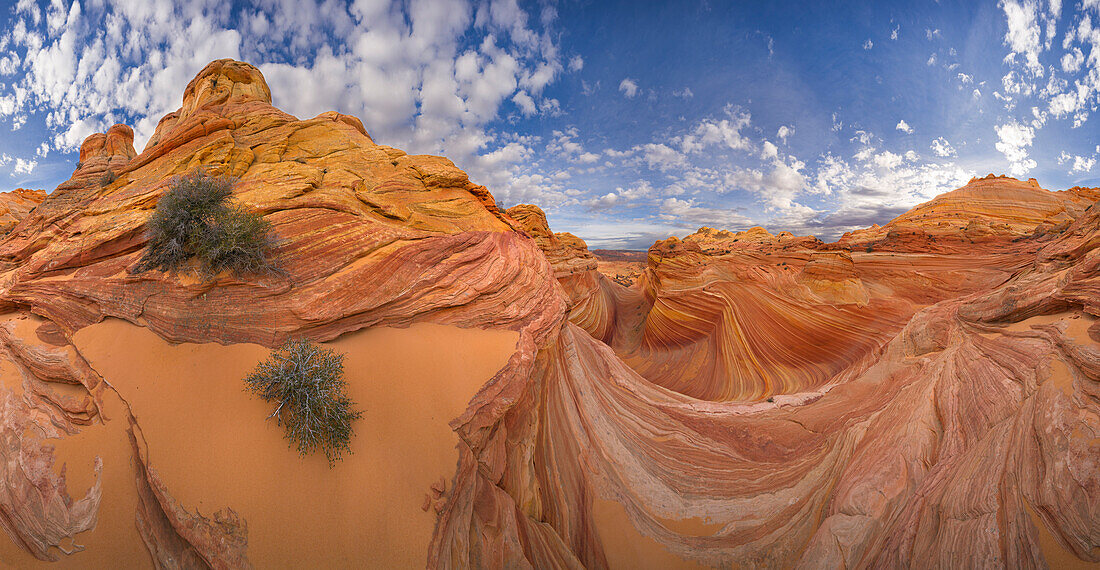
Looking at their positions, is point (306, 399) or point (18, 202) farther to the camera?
point (18, 202)

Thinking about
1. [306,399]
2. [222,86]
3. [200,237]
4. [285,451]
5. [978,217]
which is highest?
[222,86]

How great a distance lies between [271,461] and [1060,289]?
13.4 metres

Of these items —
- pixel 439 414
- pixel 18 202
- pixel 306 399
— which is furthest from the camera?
pixel 18 202

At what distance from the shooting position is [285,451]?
422cm

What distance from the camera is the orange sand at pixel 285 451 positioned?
3.95 metres

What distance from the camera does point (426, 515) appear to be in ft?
14.0

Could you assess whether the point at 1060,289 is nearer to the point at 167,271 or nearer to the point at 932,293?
the point at 932,293

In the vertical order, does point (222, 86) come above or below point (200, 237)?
above

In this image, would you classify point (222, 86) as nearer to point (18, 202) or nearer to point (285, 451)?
point (285, 451)

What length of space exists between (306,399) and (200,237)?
3189mm

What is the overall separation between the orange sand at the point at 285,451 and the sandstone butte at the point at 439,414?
0.09 feet

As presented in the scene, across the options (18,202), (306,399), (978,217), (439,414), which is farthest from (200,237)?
(18,202)

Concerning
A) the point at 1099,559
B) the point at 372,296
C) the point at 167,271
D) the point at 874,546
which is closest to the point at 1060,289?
the point at 1099,559

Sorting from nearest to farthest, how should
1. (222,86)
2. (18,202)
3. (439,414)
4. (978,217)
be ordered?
1. (439,414)
2. (222,86)
3. (978,217)
4. (18,202)
